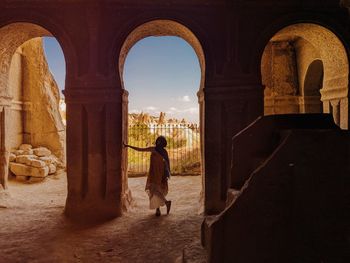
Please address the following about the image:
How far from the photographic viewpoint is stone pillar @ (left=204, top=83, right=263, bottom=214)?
6746mm

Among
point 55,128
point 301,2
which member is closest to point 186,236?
point 301,2

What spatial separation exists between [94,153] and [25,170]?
6.12 meters

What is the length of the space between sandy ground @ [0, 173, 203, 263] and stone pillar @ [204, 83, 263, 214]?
0.76 m

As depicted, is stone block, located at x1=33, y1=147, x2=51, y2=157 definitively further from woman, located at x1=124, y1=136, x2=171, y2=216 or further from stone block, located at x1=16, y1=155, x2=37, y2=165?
woman, located at x1=124, y1=136, x2=171, y2=216

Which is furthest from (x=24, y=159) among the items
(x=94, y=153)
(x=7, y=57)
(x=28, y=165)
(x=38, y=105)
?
(x=94, y=153)

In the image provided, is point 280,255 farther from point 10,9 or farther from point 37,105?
point 37,105

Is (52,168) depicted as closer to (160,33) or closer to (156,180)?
(156,180)

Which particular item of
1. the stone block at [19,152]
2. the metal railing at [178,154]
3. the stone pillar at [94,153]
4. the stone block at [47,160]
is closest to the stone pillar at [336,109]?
the stone pillar at [94,153]

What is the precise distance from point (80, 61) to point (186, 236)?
477 cm

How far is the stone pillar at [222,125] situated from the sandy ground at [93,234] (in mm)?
760

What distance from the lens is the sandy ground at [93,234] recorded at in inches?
187

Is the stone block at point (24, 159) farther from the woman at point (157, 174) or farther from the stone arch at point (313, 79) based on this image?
the stone arch at point (313, 79)

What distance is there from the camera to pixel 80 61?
6785mm

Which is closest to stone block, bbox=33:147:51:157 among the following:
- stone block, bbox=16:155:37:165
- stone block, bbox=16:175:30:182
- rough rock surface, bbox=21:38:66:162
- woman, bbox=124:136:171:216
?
rough rock surface, bbox=21:38:66:162
